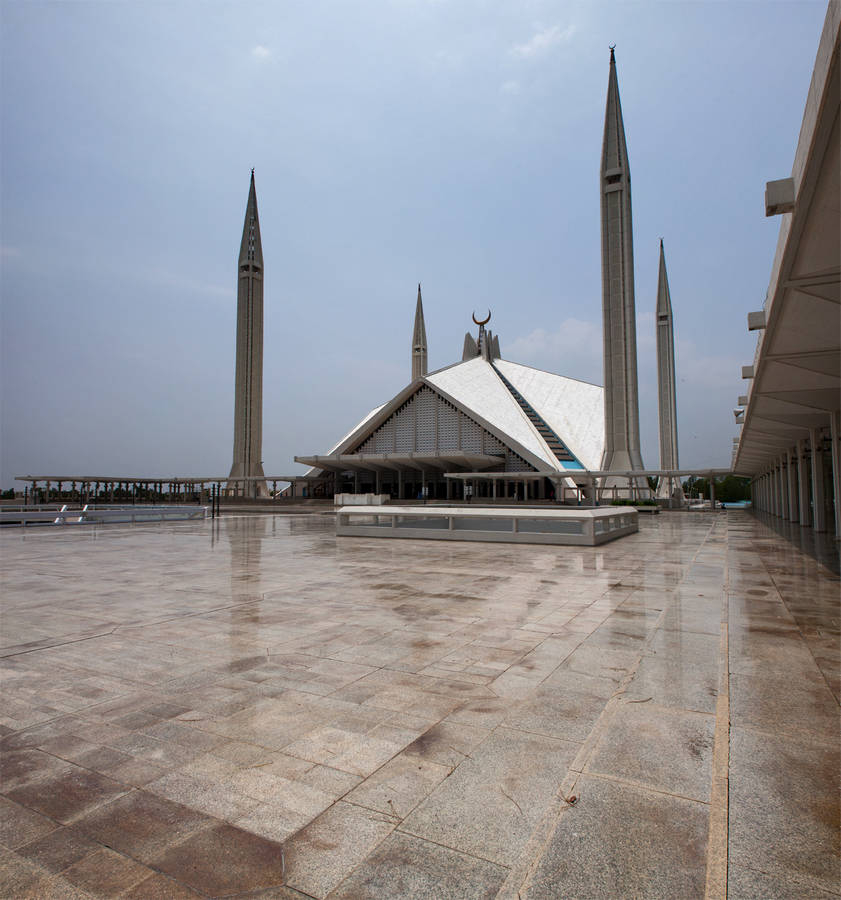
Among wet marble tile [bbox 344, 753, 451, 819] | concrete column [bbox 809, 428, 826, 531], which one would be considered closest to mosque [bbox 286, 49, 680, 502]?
concrete column [bbox 809, 428, 826, 531]

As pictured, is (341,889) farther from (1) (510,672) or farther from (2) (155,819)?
(1) (510,672)

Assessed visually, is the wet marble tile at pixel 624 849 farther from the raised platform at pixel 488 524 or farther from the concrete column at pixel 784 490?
the concrete column at pixel 784 490

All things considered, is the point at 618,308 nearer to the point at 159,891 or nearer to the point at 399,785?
the point at 399,785

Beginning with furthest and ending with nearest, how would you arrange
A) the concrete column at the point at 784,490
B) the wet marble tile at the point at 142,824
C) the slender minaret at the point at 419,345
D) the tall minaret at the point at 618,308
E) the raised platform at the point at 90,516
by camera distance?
1. the slender minaret at the point at 419,345
2. the tall minaret at the point at 618,308
3. the concrete column at the point at 784,490
4. the raised platform at the point at 90,516
5. the wet marble tile at the point at 142,824

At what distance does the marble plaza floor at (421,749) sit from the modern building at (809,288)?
9.68 ft

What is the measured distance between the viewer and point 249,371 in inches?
1911

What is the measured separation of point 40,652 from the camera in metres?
4.07

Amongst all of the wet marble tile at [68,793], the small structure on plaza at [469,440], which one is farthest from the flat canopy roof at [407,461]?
the wet marble tile at [68,793]

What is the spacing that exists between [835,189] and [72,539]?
14.9 m

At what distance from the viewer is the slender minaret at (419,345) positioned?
223ft

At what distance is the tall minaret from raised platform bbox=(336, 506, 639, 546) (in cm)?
2199

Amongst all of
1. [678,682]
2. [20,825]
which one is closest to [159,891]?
[20,825]

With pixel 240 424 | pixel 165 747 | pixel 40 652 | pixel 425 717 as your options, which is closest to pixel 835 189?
pixel 425 717

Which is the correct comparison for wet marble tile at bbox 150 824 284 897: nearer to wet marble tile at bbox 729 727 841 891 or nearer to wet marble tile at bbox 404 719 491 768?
wet marble tile at bbox 404 719 491 768
